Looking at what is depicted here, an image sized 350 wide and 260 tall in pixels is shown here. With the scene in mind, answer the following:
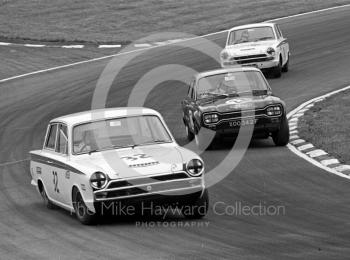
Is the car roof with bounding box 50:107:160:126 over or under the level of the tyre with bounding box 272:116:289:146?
over

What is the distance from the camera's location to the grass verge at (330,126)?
16.0m

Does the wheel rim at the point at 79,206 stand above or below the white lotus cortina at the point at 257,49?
above

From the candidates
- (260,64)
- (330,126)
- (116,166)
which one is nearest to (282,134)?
(330,126)

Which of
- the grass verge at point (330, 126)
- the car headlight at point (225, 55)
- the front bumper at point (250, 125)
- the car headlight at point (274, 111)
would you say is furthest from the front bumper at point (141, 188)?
the car headlight at point (225, 55)

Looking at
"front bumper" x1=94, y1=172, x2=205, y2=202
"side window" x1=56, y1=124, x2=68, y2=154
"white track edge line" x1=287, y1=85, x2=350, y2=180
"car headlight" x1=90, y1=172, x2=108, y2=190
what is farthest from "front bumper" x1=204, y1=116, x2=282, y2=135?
"car headlight" x1=90, y1=172, x2=108, y2=190

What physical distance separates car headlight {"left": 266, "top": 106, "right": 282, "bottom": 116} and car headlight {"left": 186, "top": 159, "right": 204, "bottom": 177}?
598 centimetres

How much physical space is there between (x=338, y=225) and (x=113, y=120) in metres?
3.31

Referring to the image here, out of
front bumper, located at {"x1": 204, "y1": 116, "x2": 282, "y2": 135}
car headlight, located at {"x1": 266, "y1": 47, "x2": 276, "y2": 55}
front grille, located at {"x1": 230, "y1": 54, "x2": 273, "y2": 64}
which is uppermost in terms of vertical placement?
front bumper, located at {"x1": 204, "y1": 116, "x2": 282, "y2": 135}

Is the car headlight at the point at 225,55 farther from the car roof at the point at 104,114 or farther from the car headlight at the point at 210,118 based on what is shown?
the car roof at the point at 104,114

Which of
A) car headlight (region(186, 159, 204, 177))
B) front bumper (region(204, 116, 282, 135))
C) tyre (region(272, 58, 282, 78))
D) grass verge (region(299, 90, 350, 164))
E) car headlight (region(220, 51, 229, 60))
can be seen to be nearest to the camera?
car headlight (region(186, 159, 204, 177))

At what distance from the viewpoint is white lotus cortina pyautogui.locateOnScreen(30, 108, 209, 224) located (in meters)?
10.6

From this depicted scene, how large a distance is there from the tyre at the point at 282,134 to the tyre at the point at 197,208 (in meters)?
5.90

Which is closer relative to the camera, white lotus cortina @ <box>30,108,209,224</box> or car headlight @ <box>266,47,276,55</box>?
white lotus cortina @ <box>30,108,209,224</box>

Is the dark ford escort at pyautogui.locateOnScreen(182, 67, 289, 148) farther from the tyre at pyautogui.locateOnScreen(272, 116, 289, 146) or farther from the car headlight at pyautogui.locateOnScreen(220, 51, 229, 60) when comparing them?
the car headlight at pyautogui.locateOnScreen(220, 51, 229, 60)
